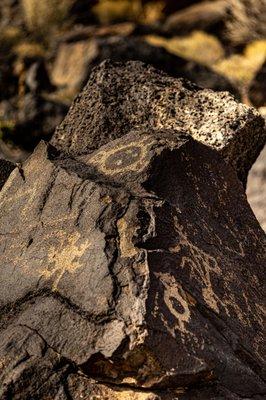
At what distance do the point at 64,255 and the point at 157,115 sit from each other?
104cm

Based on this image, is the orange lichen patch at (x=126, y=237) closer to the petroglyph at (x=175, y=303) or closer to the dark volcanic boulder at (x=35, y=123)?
the petroglyph at (x=175, y=303)

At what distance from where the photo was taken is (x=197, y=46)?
35.8ft

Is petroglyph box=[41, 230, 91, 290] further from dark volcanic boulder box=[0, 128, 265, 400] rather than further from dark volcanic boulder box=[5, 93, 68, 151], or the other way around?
dark volcanic boulder box=[5, 93, 68, 151]

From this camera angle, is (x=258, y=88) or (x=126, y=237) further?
(x=258, y=88)

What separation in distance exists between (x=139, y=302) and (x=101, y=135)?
1110mm

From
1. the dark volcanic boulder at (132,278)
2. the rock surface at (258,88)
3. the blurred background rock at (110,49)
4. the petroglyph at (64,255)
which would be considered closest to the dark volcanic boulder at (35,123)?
the blurred background rock at (110,49)

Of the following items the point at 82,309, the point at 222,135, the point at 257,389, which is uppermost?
the point at 222,135

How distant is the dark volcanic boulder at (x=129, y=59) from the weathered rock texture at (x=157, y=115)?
12.0ft

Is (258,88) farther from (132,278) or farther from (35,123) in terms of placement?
(132,278)

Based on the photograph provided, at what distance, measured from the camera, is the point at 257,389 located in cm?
168

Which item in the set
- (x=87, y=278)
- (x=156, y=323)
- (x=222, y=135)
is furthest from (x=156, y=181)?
(x=222, y=135)

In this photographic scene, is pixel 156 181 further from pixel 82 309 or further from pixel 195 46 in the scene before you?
pixel 195 46

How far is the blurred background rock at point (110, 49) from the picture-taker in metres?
5.66

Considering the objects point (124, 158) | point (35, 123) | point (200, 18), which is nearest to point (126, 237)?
point (124, 158)
